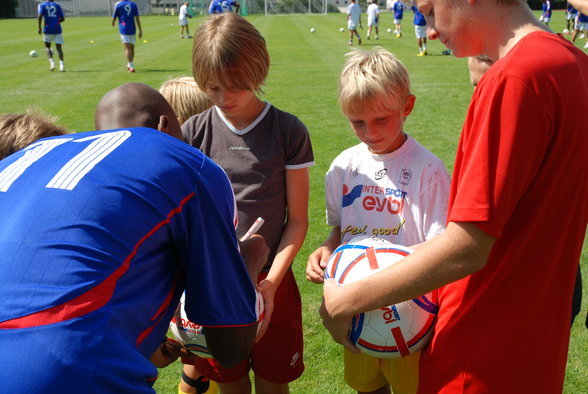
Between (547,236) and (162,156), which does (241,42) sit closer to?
(162,156)

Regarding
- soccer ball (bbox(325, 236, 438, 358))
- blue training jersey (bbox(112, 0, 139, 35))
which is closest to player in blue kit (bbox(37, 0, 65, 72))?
blue training jersey (bbox(112, 0, 139, 35))

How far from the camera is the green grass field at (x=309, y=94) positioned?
12.0ft

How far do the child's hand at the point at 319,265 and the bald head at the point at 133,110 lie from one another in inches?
36.4

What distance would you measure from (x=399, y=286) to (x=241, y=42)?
53.2 inches

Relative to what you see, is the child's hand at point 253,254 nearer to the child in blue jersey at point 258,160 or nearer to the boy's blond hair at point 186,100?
the child in blue jersey at point 258,160

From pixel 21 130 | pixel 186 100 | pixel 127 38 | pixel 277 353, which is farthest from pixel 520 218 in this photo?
pixel 127 38

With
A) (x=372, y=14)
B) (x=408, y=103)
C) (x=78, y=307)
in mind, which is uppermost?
(x=408, y=103)

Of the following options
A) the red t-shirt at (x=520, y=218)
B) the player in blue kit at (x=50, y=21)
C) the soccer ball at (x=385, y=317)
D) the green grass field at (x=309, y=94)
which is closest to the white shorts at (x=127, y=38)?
the green grass field at (x=309, y=94)

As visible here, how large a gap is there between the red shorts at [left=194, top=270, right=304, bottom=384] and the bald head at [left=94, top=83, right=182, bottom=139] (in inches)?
46.5

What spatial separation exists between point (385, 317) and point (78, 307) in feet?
3.67

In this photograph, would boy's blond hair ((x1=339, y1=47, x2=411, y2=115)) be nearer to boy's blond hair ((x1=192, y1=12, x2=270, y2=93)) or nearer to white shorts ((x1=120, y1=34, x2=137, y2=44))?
boy's blond hair ((x1=192, y1=12, x2=270, y2=93))

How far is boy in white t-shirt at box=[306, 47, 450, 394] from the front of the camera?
232cm

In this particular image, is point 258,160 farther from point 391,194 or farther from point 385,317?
point 385,317

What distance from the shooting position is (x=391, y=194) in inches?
93.8
